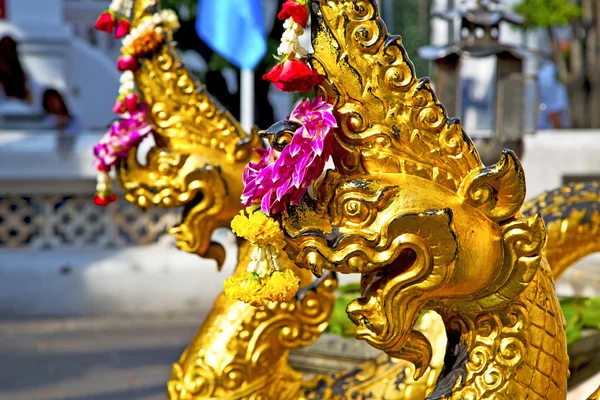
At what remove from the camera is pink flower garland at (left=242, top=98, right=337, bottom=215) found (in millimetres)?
1403

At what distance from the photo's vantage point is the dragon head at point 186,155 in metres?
2.34

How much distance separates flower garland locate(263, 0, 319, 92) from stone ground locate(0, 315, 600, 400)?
3160mm

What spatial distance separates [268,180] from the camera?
144 centimetres

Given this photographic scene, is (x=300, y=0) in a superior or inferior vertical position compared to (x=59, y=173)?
superior

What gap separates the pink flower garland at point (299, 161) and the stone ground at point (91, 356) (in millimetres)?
3109

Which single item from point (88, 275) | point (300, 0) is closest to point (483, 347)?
point (300, 0)

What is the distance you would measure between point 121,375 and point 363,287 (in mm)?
3469

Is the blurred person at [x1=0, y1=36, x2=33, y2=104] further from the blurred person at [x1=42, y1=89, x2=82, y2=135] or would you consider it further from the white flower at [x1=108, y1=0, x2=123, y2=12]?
the white flower at [x1=108, y1=0, x2=123, y2=12]

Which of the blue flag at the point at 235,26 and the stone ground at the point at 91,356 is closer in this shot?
the stone ground at the point at 91,356

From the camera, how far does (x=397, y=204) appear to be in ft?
4.65

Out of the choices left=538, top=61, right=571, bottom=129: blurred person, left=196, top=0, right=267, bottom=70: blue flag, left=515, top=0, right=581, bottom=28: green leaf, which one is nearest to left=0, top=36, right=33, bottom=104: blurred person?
left=196, top=0, right=267, bottom=70: blue flag

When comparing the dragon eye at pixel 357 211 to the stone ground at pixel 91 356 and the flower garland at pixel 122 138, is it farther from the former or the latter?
the stone ground at pixel 91 356

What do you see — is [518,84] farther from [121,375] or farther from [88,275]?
[88,275]

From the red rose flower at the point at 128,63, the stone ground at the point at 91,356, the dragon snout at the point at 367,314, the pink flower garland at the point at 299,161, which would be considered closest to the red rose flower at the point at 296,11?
the pink flower garland at the point at 299,161
